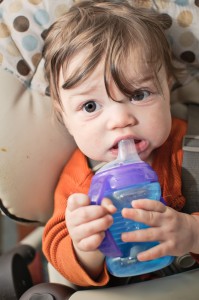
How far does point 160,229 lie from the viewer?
64 centimetres

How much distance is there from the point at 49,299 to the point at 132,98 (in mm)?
364

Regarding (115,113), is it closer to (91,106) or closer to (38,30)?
(91,106)

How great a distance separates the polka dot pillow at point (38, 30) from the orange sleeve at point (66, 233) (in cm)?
18

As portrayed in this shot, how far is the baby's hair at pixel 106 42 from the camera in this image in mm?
750

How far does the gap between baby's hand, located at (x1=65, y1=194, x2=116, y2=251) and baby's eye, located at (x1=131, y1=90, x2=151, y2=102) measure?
0.22 metres

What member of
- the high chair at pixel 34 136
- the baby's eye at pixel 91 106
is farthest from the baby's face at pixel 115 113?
the high chair at pixel 34 136

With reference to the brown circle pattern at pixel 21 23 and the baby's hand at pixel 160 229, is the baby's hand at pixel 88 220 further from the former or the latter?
the brown circle pattern at pixel 21 23

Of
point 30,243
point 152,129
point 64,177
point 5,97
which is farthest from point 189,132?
point 30,243

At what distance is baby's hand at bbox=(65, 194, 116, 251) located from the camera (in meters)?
0.61

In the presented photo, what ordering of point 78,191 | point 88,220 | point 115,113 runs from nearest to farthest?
point 88,220 → point 115,113 → point 78,191

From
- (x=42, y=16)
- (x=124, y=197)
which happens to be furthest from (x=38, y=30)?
(x=124, y=197)

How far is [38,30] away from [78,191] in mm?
336

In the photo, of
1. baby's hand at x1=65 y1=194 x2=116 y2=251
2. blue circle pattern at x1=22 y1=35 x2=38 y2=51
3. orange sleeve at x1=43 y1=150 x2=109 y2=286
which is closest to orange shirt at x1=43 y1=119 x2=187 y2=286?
orange sleeve at x1=43 y1=150 x2=109 y2=286

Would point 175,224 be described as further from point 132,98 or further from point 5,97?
point 5,97
